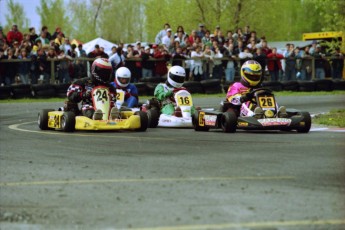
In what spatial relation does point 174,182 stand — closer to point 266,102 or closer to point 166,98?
point 266,102

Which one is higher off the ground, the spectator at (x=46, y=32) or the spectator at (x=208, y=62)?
the spectator at (x=46, y=32)

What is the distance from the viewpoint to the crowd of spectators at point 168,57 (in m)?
23.9

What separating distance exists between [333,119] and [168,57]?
10.3 metres

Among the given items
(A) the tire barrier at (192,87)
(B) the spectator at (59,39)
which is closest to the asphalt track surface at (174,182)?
(A) the tire barrier at (192,87)

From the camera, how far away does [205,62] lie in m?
25.6

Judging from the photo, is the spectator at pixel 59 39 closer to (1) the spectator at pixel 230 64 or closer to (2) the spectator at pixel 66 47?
(2) the spectator at pixel 66 47

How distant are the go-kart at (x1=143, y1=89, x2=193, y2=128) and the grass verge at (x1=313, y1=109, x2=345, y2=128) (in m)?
2.23

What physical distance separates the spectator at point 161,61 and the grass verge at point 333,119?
8.45 metres

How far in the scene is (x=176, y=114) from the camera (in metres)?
14.9

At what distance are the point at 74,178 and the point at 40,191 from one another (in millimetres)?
741

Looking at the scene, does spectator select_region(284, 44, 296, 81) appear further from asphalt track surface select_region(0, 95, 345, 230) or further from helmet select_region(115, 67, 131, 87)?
asphalt track surface select_region(0, 95, 345, 230)

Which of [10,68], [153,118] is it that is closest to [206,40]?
[10,68]

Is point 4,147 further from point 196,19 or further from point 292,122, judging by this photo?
point 196,19

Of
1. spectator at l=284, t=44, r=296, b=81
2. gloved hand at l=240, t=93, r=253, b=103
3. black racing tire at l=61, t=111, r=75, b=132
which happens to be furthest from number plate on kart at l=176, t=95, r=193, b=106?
spectator at l=284, t=44, r=296, b=81
